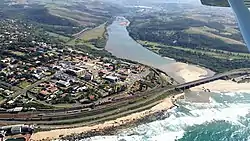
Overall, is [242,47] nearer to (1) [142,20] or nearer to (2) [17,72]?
(1) [142,20]

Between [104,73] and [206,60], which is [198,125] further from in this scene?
[206,60]

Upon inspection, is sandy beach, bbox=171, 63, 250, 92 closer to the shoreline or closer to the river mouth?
the shoreline

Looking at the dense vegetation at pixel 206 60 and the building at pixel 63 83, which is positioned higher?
the building at pixel 63 83

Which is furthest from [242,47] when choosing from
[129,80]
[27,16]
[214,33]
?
[27,16]

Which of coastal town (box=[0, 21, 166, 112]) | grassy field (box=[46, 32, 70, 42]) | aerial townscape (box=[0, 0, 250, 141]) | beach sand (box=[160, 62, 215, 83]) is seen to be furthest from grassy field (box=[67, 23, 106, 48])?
beach sand (box=[160, 62, 215, 83])

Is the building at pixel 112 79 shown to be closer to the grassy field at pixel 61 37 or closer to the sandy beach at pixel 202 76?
the sandy beach at pixel 202 76

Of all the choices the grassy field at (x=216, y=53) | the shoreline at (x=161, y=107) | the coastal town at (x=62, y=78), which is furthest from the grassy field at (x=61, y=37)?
the shoreline at (x=161, y=107)
